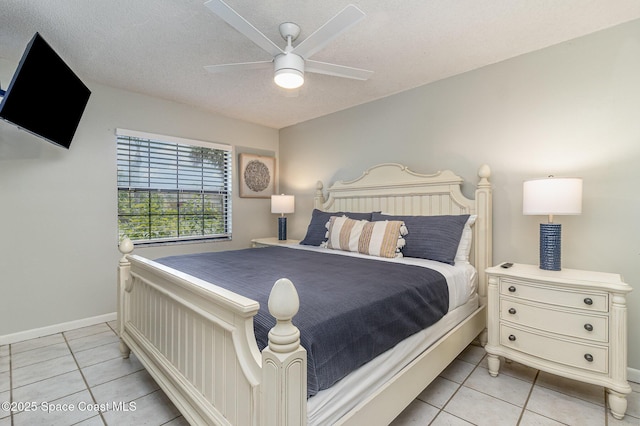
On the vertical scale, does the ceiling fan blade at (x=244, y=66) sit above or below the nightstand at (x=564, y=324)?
above

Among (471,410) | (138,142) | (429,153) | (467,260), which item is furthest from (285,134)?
(471,410)

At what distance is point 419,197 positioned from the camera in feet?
9.77

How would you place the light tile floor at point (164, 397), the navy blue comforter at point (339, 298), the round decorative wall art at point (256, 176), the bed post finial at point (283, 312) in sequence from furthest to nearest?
the round decorative wall art at point (256, 176) → the light tile floor at point (164, 397) → the navy blue comforter at point (339, 298) → the bed post finial at point (283, 312)

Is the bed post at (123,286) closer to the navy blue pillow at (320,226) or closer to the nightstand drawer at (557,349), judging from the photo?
the navy blue pillow at (320,226)

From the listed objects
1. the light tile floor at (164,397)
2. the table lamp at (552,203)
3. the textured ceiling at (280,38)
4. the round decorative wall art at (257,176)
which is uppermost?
the textured ceiling at (280,38)

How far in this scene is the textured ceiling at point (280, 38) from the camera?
1867 millimetres

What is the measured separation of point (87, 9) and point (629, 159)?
11.9 ft

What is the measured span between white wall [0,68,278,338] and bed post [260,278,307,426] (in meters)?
2.65

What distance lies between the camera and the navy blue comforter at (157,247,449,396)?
1137 millimetres

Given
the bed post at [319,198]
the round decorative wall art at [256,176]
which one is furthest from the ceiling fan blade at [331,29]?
the round decorative wall art at [256,176]

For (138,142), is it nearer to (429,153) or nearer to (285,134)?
(285,134)

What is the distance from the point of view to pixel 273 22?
200cm

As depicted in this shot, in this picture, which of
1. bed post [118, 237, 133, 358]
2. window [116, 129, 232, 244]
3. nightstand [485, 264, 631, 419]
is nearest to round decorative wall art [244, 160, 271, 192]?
window [116, 129, 232, 244]

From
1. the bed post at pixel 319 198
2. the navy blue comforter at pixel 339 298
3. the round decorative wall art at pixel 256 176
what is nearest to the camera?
the navy blue comforter at pixel 339 298
